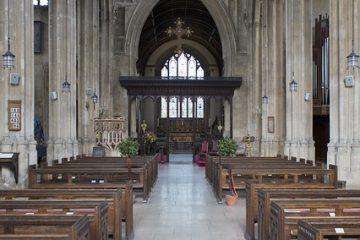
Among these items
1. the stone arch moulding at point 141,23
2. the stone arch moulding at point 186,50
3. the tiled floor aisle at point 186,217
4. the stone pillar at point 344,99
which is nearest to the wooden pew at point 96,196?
the tiled floor aisle at point 186,217

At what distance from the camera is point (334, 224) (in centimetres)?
464

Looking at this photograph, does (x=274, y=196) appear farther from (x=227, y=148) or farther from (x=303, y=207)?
(x=227, y=148)

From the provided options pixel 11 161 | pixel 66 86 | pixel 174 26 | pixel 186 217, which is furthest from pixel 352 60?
pixel 174 26

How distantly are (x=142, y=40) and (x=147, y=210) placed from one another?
97.3 ft

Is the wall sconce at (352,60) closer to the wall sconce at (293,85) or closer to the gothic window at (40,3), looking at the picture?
the wall sconce at (293,85)

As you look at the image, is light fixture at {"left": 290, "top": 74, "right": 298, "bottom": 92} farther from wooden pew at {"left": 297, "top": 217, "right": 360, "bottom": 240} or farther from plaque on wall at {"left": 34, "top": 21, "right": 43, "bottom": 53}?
wooden pew at {"left": 297, "top": 217, "right": 360, "bottom": 240}

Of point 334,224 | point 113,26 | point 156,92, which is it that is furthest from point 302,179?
point 113,26

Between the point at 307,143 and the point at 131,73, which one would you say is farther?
the point at 131,73

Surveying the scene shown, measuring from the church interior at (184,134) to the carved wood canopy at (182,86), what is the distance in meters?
0.06

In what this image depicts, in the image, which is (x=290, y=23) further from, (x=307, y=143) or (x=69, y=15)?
(x=69, y=15)

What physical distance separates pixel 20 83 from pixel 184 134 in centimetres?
2515

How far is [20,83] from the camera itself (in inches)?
484

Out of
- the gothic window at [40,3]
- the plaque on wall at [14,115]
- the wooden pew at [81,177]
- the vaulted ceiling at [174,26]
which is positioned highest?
the vaulted ceiling at [174,26]

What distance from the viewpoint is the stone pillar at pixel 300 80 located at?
17500 mm
